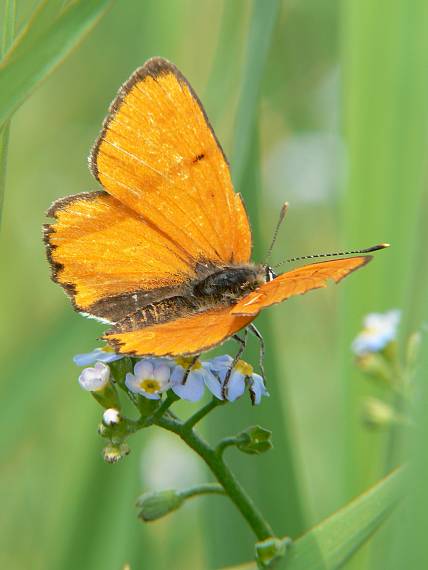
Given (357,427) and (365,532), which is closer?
(365,532)

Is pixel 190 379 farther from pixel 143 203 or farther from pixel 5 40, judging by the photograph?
pixel 5 40

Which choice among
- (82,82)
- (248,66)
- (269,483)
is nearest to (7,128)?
(248,66)

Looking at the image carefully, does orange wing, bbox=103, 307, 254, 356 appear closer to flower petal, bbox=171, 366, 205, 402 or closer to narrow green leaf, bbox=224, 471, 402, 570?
flower petal, bbox=171, 366, 205, 402

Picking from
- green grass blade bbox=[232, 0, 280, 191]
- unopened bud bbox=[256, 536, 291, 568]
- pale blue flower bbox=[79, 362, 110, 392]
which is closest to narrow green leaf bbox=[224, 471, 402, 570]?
unopened bud bbox=[256, 536, 291, 568]

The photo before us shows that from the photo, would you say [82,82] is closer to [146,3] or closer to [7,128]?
[146,3]

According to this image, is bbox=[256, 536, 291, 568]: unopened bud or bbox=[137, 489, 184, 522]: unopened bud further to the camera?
bbox=[137, 489, 184, 522]: unopened bud

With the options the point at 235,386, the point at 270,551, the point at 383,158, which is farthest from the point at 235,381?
the point at 383,158
